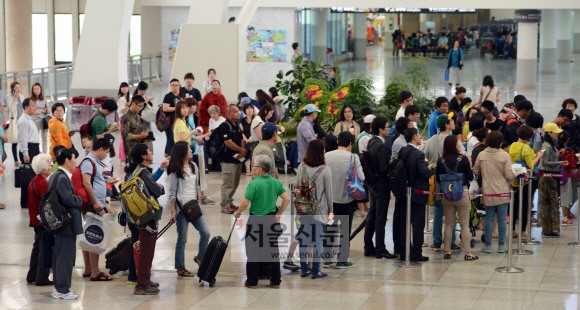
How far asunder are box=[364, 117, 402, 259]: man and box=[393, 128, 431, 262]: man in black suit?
0.17 m

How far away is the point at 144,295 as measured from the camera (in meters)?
8.44

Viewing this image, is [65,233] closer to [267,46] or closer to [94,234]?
[94,234]

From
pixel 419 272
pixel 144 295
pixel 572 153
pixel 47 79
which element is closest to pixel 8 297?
pixel 144 295

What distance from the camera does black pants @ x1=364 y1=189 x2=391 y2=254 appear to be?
9.77m

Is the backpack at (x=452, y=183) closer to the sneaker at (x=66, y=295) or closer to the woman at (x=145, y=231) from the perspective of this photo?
the woman at (x=145, y=231)

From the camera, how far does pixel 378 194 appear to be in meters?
9.77

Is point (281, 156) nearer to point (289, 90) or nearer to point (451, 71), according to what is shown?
point (289, 90)

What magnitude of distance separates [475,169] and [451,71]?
75.6ft

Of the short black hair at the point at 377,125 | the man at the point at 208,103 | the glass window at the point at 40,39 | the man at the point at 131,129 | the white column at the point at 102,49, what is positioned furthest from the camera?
the glass window at the point at 40,39

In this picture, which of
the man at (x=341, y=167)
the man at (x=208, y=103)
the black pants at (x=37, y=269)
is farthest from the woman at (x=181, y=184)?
the man at (x=208, y=103)

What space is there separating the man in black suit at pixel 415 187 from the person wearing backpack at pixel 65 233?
357 cm

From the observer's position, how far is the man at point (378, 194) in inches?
381

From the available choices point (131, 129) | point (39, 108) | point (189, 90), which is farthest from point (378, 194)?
point (39, 108)

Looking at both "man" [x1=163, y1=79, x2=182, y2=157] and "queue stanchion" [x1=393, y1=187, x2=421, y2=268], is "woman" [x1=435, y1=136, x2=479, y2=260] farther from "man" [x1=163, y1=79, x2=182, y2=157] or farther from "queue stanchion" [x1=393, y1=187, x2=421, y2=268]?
"man" [x1=163, y1=79, x2=182, y2=157]
